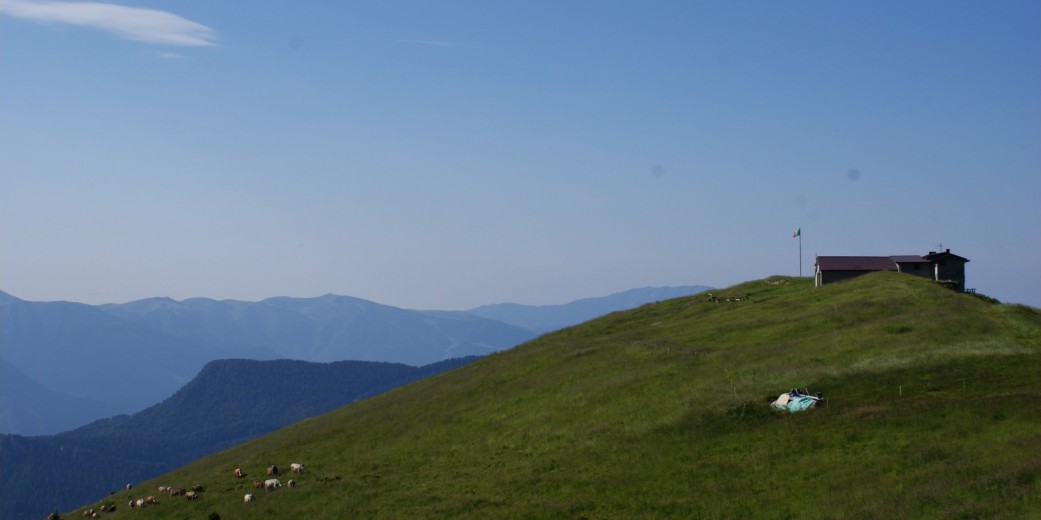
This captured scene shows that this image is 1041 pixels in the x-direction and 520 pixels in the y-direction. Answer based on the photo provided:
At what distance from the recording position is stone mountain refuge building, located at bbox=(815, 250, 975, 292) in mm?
104750

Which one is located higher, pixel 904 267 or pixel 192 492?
pixel 904 267

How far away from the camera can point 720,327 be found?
8944cm

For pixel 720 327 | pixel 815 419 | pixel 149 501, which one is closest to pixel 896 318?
pixel 720 327

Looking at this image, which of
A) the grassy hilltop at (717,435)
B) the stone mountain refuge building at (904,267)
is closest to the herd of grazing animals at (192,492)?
the grassy hilltop at (717,435)

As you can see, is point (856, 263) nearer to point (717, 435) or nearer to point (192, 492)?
point (717, 435)

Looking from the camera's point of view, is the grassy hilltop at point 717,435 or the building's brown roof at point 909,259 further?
the building's brown roof at point 909,259

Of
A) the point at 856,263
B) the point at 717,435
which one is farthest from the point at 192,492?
the point at 856,263

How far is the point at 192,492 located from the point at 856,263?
88.9 m

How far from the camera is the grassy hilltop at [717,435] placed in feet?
133

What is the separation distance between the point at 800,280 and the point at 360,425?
76.9 m

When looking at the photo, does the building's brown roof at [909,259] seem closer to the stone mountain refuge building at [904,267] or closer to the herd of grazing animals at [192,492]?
the stone mountain refuge building at [904,267]

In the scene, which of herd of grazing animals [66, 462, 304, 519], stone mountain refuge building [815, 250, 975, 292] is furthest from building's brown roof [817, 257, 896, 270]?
herd of grazing animals [66, 462, 304, 519]

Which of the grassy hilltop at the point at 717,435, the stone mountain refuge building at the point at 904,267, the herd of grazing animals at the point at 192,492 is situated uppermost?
the stone mountain refuge building at the point at 904,267

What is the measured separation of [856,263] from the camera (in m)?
115
